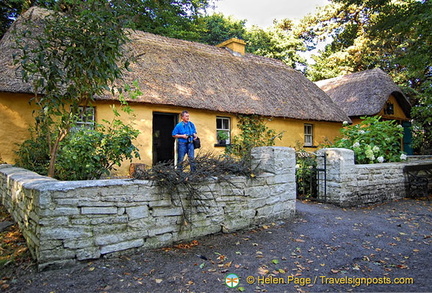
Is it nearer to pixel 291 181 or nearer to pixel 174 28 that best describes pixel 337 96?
pixel 174 28

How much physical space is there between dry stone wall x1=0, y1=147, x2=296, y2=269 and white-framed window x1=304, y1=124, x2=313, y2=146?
837 cm

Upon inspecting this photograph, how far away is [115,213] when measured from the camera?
3.29 metres

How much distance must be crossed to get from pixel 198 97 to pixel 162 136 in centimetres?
173

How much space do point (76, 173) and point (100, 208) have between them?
181 centimetres

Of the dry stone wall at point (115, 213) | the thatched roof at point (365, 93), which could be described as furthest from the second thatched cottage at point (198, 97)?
the dry stone wall at point (115, 213)

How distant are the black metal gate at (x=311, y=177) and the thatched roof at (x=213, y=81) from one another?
3379 millimetres

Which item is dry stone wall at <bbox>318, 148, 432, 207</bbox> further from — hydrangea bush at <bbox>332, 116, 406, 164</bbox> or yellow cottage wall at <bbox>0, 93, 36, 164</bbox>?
yellow cottage wall at <bbox>0, 93, 36, 164</bbox>

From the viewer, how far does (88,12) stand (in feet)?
12.8

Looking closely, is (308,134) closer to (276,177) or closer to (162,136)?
(162,136)

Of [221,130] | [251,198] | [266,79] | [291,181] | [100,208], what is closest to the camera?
[100,208]

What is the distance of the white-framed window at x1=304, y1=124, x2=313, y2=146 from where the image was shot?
12.5m

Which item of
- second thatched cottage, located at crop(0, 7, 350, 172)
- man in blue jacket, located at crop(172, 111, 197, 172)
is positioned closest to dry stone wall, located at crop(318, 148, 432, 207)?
man in blue jacket, located at crop(172, 111, 197, 172)

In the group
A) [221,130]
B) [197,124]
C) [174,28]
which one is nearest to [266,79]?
[221,130]

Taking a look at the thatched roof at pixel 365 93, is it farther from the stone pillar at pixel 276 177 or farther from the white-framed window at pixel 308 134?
the stone pillar at pixel 276 177
